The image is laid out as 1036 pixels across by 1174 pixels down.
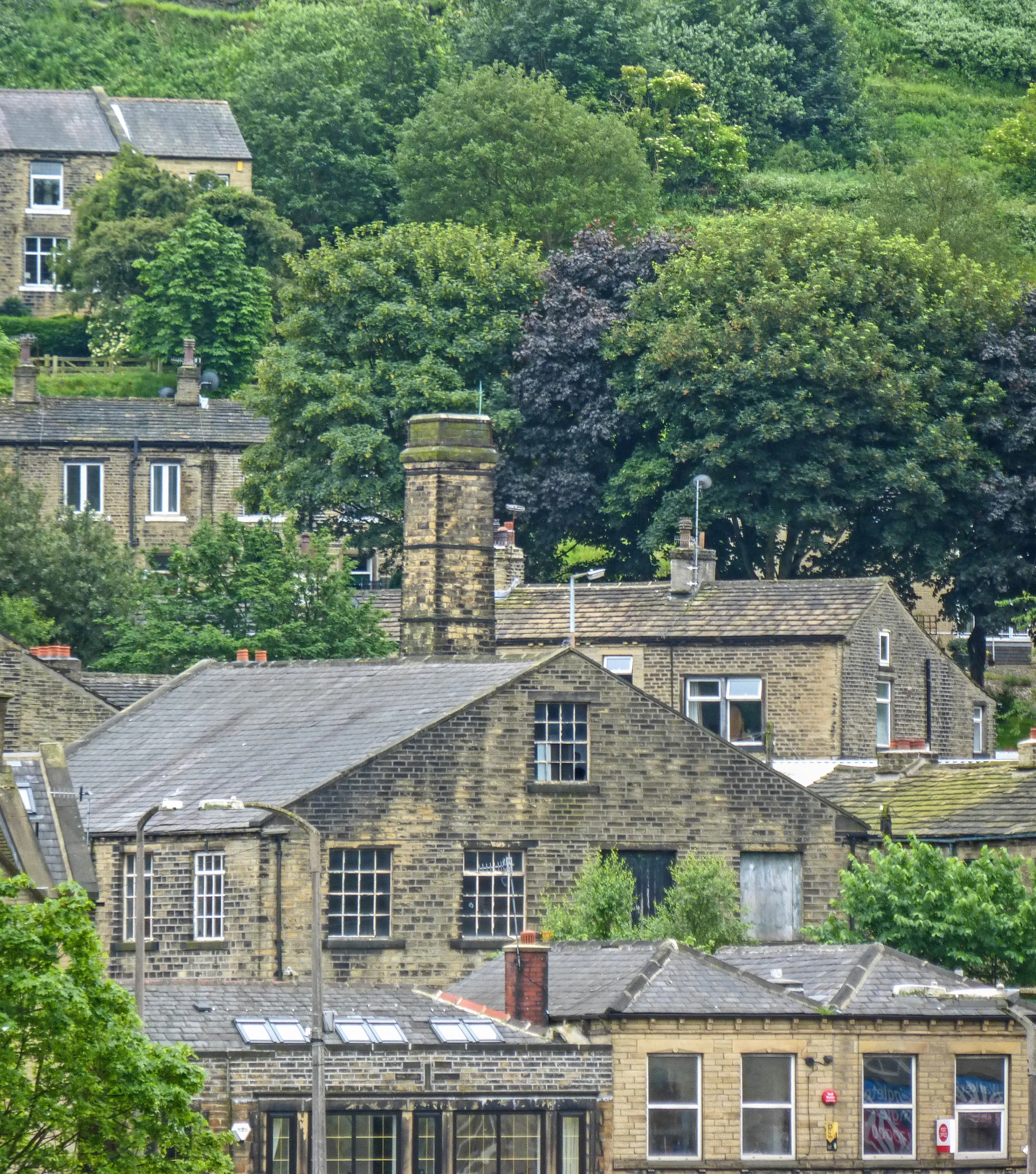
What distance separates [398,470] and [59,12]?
5936cm

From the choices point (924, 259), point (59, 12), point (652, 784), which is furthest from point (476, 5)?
point (652, 784)

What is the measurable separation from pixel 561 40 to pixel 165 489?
37.2m

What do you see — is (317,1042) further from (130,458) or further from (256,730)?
(130,458)

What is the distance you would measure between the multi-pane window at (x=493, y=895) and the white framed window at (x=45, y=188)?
212ft

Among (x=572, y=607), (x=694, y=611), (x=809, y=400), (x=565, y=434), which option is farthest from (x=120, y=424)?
(x=694, y=611)

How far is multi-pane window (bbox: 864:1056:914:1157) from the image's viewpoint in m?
47.5

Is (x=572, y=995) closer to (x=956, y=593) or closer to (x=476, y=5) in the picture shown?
(x=956, y=593)

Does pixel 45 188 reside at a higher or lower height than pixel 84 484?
Result: higher

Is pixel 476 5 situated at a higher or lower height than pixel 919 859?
higher

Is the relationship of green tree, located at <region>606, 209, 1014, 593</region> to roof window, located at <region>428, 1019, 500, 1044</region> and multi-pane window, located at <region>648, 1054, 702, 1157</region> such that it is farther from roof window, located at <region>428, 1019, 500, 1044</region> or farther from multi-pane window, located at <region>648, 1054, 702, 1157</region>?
roof window, located at <region>428, 1019, 500, 1044</region>

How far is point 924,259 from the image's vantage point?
87.1m

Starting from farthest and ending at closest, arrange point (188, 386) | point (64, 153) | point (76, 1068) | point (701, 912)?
point (64, 153)
point (188, 386)
point (701, 912)
point (76, 1068)

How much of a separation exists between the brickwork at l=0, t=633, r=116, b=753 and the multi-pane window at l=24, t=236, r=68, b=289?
52.0m

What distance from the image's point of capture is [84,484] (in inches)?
3765
